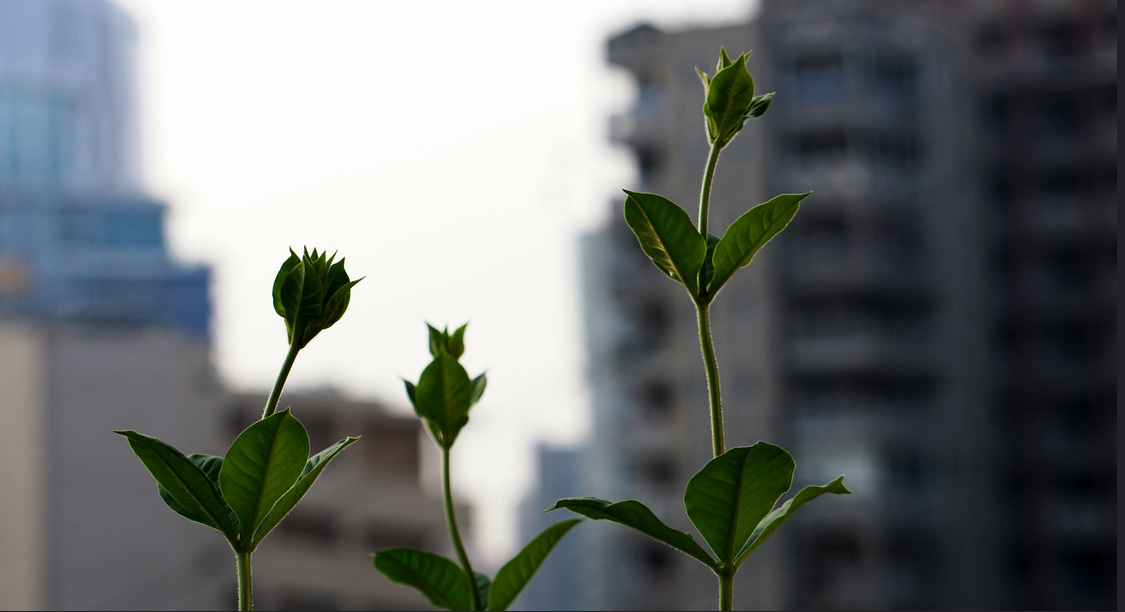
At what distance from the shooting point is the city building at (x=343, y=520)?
8391 millimetres

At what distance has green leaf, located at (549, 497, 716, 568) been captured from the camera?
202 millimetres

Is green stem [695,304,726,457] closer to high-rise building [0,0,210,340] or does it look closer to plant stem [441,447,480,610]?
plant stem [441,447,480,610]

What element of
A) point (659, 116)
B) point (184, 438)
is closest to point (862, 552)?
point (659, 116)

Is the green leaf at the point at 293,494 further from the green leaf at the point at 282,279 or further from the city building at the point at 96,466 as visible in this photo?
the city building at the point at 96,466

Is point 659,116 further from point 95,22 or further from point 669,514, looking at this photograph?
point 95,22

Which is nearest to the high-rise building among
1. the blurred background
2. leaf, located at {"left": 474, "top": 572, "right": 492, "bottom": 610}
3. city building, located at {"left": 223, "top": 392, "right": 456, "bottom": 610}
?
the blurred background

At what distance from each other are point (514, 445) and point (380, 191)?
13.9ft

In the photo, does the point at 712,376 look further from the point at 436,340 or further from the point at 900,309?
the point at 900,309

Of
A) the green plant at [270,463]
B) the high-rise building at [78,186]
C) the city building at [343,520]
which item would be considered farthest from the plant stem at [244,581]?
the high-rise building at [78,186]

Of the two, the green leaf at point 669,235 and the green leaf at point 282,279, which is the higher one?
the green leaf at point 669,235

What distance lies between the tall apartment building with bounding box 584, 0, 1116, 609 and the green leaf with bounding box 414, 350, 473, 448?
23.3 ft

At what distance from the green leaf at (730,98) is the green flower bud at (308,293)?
86 millimetres

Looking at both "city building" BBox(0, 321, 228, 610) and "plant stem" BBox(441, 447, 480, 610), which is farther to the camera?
"city building" BBox(0, 321, 228, 610)

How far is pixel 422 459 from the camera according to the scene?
9000 mm
